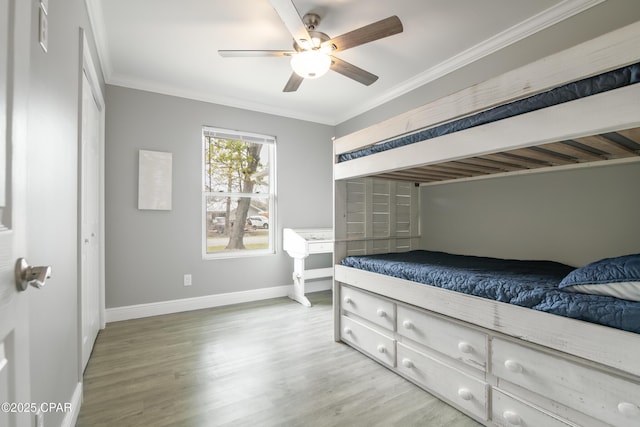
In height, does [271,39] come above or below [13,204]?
above

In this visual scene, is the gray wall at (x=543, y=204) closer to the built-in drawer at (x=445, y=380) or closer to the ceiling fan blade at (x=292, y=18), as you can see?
the built-in drawer at (x=445, y=380)

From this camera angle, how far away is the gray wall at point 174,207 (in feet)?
9.80

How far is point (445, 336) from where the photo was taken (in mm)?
1650

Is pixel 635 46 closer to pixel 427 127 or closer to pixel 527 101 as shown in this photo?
pixel 527 101

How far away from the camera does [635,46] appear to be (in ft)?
3.13

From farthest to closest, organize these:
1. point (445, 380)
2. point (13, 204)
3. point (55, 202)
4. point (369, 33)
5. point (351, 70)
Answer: point (351, 70) < point (369, 33) < point (445, 380) < point (55, 202) < point (13, 204)

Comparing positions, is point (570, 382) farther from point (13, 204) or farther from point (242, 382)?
point (13, 204)

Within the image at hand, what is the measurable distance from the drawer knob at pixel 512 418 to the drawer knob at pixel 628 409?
39 cm

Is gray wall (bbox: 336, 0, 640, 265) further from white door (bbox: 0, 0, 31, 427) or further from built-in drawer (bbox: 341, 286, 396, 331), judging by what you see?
white door (bbox: 0, 0, 31, 427)

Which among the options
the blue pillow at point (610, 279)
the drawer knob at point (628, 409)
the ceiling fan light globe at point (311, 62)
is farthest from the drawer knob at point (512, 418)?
the ceiling fan light globe at point (311, 62)

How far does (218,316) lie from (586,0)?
391 centimetres

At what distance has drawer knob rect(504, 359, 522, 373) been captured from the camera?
133cm

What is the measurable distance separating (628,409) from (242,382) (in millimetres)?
1808

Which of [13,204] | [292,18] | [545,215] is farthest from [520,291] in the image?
[292,18]
